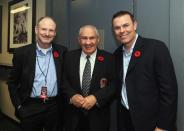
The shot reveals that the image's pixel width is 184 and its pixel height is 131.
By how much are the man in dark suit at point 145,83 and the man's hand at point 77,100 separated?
34 cm

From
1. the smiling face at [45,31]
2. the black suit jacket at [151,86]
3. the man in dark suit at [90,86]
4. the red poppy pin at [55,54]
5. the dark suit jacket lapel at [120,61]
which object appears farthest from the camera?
the red poppy pin at [55,54]

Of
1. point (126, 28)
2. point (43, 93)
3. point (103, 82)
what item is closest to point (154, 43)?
point (126, 28)

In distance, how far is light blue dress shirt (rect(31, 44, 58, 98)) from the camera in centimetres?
238

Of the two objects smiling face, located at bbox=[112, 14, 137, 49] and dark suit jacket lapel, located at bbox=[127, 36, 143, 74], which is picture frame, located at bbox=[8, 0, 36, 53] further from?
dark suit jacket lapel, located at bbox=[127, 36, 143, 74]

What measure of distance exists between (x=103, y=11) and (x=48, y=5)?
36.0 inches

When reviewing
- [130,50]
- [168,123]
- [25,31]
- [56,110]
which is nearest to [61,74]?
[56,110]

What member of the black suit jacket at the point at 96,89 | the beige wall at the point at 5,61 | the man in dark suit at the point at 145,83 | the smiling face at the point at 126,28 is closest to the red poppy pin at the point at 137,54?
the man in dark suit at the point at 145,83

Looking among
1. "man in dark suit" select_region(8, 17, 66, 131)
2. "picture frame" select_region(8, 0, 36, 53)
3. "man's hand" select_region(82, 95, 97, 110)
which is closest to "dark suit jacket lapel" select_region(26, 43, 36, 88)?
"man in dark suit" select_region(8, 17, 66, 131)

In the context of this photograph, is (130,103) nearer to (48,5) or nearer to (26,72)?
(26,72)

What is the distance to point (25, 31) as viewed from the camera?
3766 mm

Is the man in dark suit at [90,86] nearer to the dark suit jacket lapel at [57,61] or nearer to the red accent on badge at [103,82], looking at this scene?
the red accent on badge at [103,82]

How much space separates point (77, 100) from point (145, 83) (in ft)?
2.02

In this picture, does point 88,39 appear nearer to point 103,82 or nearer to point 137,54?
point 103,82

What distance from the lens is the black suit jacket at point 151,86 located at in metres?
1.74
